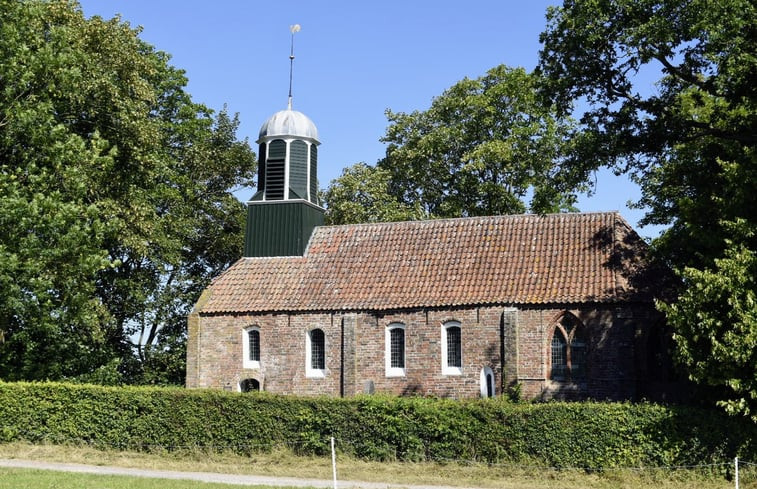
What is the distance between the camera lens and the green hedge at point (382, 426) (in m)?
21.3

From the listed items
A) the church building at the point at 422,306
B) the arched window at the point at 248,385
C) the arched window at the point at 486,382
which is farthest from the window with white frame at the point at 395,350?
the arched window at the point at 248,385

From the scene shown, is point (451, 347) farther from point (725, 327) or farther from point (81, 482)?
point (81, 482)

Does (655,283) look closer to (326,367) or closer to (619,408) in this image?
(619,408)

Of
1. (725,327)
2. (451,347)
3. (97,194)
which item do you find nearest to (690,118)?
(725,327)

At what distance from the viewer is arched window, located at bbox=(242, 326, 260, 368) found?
1394 inches

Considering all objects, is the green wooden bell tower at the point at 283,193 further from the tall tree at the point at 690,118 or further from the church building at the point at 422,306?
the tall tree at the point at 690,118

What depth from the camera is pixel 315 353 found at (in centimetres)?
3481

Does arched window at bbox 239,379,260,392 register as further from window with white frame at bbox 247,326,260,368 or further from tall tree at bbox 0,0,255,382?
tall tree at bbox 0,0,255,382

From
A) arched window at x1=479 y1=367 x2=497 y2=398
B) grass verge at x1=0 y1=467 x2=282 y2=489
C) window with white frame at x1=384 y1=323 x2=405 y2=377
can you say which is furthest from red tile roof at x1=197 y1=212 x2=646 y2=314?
grass verge at x1=0 y1=467 x2=282 y2=489

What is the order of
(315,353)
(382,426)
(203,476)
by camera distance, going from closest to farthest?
(203,476) < (382,426) < (315,353)

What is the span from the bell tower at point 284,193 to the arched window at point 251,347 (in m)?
4.00

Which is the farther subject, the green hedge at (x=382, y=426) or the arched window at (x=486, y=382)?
the arched window at (x=486, y=382)

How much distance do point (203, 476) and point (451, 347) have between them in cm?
1288

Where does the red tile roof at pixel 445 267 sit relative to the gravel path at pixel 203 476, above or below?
above
